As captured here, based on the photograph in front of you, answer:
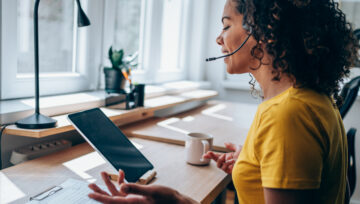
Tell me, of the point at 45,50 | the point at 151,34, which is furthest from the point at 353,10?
the point at 45,50

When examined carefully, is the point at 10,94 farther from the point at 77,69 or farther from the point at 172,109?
the point at 172,109

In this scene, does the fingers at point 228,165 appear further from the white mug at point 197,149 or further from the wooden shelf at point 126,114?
the wooden shelf at point 126,114

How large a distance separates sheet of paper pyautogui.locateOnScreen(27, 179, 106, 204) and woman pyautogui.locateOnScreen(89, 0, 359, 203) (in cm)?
16

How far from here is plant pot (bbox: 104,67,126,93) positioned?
1.72 meters

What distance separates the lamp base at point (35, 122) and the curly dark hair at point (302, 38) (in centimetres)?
78

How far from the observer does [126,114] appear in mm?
1584

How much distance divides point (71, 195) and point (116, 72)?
90 cm

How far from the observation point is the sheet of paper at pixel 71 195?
34.2 inches

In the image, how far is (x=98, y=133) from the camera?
3.35 feet

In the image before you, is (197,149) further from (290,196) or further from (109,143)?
(290,196)

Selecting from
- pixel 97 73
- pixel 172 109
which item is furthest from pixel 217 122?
pixel 97 73

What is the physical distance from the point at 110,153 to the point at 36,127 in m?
0.33

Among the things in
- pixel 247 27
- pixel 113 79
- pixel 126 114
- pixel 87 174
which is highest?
pixel 247 27

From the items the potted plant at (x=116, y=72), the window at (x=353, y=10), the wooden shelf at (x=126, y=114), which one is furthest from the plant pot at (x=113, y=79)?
the window at (x=353, y=10)
